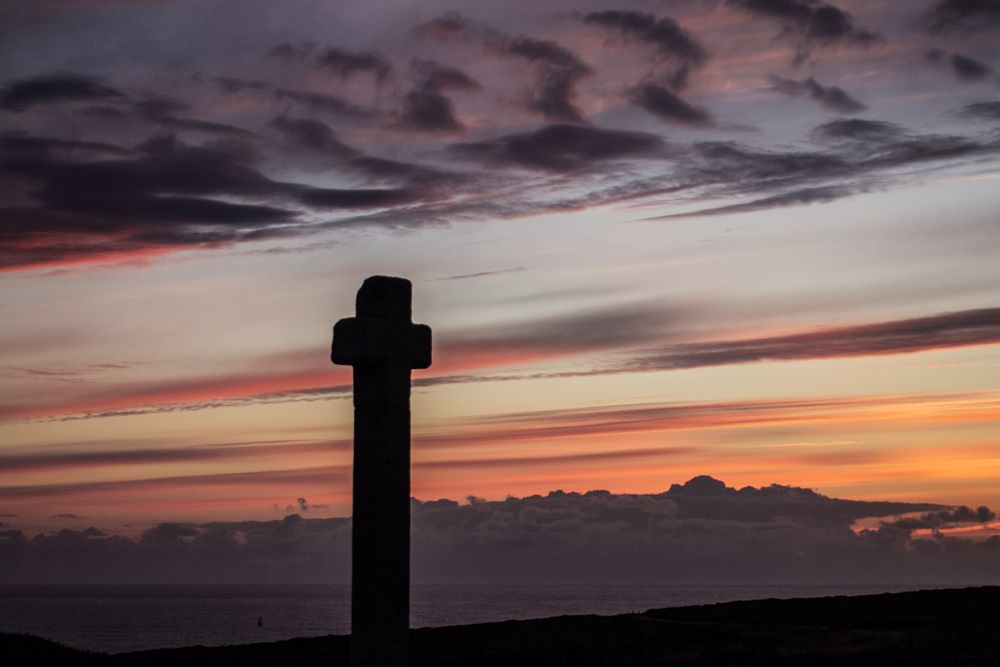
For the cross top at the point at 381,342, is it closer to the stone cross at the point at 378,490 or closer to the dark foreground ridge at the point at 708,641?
the stone cross at the point at 378,490

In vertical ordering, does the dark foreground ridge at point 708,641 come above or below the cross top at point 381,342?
below

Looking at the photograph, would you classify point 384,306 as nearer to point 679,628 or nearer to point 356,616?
point 356,616

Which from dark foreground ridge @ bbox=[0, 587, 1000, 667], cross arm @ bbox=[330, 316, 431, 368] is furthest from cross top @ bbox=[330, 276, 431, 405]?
dark foreground ridge @ bbox=[0, 587, 1000, 667]

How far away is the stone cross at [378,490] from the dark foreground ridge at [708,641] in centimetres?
886

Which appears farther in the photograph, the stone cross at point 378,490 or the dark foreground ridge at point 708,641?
the dark foreground ridge at point 708,641

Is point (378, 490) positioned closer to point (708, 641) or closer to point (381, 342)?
point (381, 342)

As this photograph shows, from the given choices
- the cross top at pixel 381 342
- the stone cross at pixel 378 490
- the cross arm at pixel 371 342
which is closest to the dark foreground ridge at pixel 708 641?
the stone cross at pixel 378 490

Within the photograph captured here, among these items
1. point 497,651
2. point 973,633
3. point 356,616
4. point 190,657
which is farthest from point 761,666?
→ point 190,657

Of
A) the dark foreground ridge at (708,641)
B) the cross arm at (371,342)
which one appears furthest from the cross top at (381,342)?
the dark foreground ridge at (708,641)

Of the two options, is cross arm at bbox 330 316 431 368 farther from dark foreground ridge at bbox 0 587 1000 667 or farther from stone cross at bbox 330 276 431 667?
dark foreground ridge at bbox 0 587 1000 667

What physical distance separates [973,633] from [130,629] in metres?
130

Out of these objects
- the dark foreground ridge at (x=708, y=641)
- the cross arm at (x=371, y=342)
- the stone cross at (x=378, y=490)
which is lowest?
the dark foreground ridge at (x=708, y=641)

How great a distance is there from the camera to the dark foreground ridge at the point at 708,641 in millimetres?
23844

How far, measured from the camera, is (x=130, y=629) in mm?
139750
